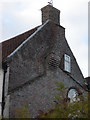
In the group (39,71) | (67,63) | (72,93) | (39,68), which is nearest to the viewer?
(39,71)

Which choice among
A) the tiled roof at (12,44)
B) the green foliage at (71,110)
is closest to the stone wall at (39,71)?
the tiled roof at (12,44)

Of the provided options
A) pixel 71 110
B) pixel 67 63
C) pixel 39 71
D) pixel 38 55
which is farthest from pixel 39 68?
pixel 71 110

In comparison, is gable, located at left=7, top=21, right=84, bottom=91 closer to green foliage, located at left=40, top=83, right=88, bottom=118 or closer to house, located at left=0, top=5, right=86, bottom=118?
house, located at left=0, top=5, right=86, bottom=118

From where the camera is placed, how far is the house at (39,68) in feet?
87.1

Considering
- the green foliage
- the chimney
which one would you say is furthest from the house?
the green foliage

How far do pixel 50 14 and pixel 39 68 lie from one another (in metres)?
6.37

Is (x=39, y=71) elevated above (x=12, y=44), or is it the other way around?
(x=12, y=44)

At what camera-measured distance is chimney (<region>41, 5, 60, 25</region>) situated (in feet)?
109

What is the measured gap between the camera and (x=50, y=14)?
3347cm

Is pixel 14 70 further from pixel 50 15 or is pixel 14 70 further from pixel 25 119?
pixel 50 15

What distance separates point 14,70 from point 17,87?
128 cm

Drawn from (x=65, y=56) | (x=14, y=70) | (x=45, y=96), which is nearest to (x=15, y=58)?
(x=14, y=70)

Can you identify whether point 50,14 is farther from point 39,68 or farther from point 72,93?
point 72,93

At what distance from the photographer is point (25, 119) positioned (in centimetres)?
2141
